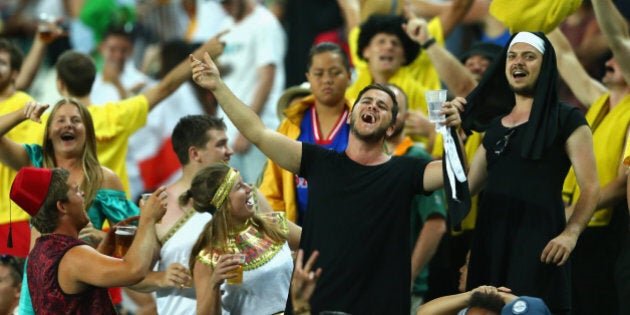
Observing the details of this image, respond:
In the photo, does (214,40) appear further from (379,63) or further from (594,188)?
(594,188)

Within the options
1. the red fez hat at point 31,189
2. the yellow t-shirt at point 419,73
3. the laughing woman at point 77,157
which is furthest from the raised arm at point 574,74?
the red fez hat at point 31,189

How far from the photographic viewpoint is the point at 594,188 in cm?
682

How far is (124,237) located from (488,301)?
2.07m

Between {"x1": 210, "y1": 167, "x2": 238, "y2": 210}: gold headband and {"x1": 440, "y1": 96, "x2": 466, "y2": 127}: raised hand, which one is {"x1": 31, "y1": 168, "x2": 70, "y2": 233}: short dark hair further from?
{"x1": 440, "y1": 96, "x2": 466, "y2": 127}: raised hand

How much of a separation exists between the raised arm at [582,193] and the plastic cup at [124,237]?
2189 millimetres

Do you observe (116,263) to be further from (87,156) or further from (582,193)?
(582,193)

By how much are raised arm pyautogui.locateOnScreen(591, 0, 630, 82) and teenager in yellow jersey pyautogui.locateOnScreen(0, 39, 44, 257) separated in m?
3.63

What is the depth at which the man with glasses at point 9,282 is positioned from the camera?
8148mm

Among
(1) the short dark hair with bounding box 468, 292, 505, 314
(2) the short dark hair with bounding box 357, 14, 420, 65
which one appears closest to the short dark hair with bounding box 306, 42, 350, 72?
(2) the short dark hair with bounding box 357, 14, 420, 65

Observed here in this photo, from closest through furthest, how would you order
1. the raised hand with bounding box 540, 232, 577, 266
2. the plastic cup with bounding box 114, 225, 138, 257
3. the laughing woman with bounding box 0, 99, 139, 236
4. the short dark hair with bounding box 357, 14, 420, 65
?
the raised hand with bounding box 540, 232, 577, 266, the plastic cup with bounding box 114, 225, 138, 257, the laughing woman with bounding box 0, 99, 139, 236, the short dark hair with bounding box 357, 14, 420, 65

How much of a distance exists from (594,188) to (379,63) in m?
2.84

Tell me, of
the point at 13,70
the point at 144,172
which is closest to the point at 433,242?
the point at 13,70

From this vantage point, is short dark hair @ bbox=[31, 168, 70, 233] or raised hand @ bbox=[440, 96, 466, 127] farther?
short dark hair @ bbox=[31, 168, 70, 233]

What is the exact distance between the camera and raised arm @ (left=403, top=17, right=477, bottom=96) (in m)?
8.83
